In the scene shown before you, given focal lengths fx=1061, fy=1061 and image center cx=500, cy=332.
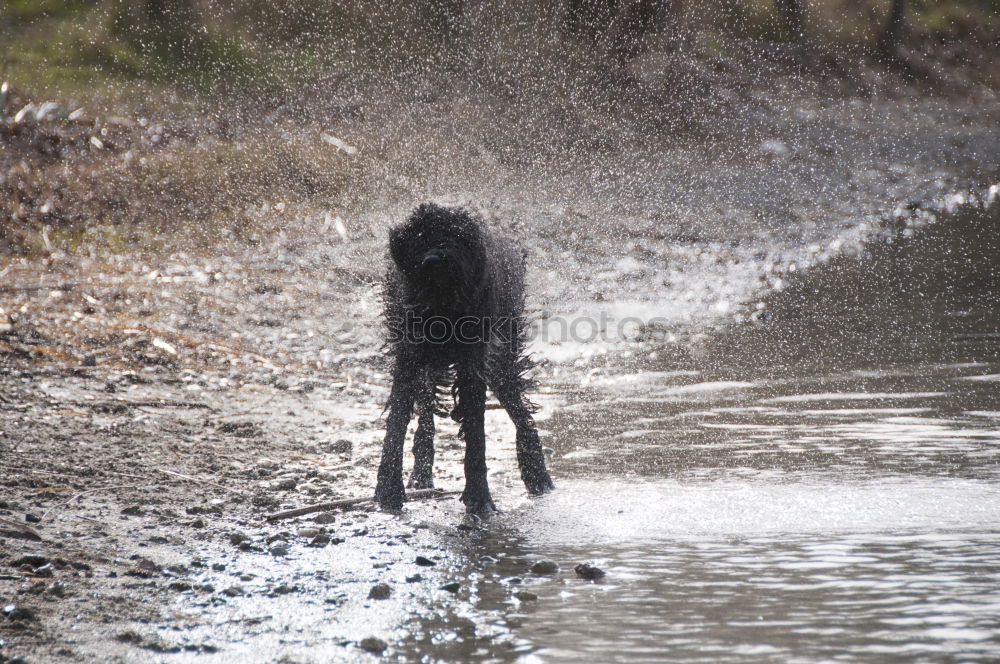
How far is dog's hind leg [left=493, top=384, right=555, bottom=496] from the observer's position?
594 cm

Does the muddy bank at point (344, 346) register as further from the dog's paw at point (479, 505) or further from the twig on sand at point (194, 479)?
the dog's paw at point (479, 505)

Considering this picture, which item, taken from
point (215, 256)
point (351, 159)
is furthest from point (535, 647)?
point (351, 159)

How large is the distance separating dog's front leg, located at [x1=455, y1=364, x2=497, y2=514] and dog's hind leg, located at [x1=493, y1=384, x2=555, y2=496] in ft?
1.35

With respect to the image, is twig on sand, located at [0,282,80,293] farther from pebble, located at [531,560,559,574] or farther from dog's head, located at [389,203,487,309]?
pebble, located at [531,560,559,574]

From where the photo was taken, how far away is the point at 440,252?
5.08 m

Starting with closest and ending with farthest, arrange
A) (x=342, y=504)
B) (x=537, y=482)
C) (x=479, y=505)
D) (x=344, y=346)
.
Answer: (x=342, y=504) → (x=479, y=505) → (x=537, y=482) → (x=344, y=346)

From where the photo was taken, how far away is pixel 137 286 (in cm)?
1042

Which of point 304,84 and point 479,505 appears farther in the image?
point 304,84

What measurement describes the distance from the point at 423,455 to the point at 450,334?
36.1 inches

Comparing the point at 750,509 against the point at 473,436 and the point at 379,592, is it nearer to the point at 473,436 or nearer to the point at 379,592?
the point at 473,436

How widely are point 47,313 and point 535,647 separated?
6927mm

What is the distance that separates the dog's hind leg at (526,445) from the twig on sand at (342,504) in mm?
412

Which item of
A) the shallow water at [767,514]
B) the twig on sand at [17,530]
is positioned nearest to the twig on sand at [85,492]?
the twig on sand at [17,530]

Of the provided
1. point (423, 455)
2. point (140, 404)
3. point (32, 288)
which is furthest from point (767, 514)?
point (32, 288)
